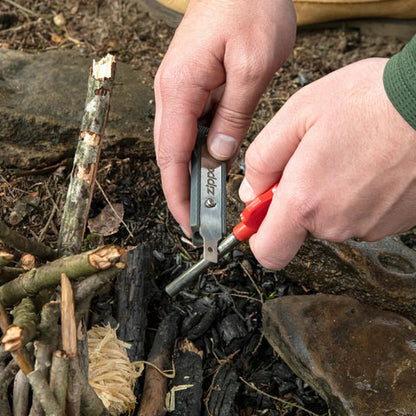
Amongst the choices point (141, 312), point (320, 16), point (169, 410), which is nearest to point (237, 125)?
point (141, 312)

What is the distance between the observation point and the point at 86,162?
1.93m

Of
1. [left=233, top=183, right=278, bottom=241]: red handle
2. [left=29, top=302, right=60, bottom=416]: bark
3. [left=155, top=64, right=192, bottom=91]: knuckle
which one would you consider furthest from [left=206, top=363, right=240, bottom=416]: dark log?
[left=155, top=64, right=192, bottom=91]: knuckle

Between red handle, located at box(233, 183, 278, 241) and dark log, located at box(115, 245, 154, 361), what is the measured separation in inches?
Answer: 27.5

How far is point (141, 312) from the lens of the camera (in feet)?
7.36

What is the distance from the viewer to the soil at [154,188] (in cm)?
229

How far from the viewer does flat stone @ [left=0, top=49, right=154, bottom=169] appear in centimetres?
262

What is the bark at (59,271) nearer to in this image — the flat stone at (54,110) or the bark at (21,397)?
the bark at (21,397)

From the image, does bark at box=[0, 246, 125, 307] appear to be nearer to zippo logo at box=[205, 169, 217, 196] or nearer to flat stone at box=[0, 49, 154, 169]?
zippo logo at box=[205, 169, 217, 196]

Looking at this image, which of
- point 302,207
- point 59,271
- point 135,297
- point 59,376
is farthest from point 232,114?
point 59,376

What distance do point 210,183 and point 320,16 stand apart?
7.32 feet

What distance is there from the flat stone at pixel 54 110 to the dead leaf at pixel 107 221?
14.1 inches

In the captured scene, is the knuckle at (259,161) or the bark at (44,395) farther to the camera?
the knuckle at (259,161)

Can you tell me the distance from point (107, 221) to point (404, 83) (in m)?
1.71

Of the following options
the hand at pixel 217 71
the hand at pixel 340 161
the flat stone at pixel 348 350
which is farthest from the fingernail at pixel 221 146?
the flat stone at pixel 348 350
